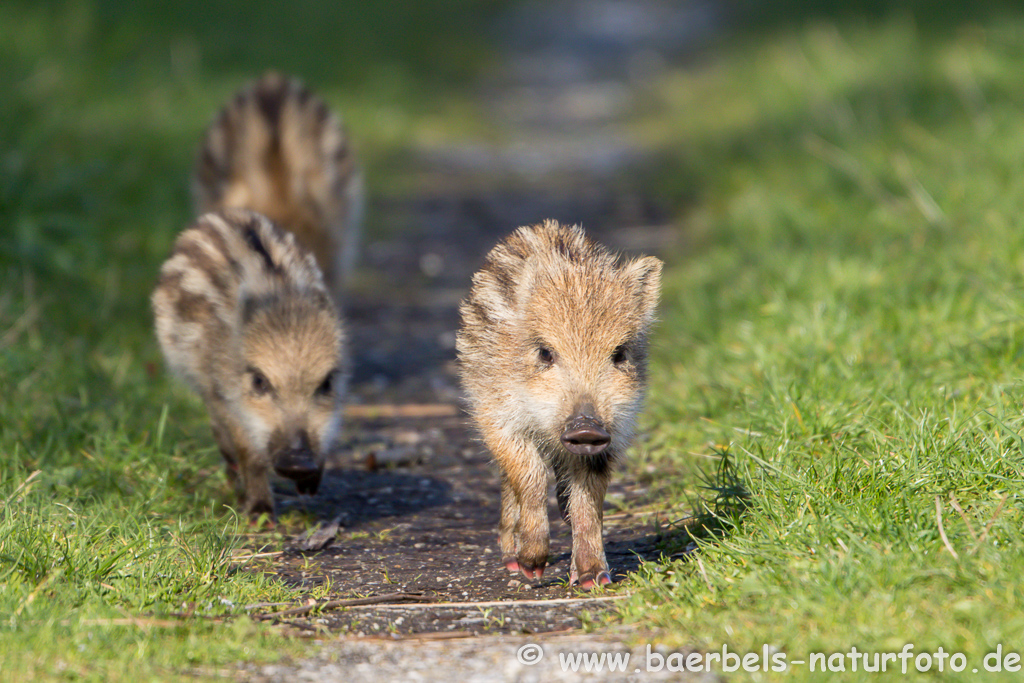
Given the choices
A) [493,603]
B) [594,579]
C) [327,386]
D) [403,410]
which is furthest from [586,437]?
[403,410]

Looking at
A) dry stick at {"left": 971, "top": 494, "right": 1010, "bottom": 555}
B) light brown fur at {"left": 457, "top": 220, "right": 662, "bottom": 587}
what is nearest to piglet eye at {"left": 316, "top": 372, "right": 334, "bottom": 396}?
light brown fur at {"left": 457, "top": 220, "right": 662, "bottom": 587}

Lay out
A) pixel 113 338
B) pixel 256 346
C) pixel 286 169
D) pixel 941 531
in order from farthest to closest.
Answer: pixel 286 169 < pixel 113 338 < pixel 256 346 < pixel 941 531

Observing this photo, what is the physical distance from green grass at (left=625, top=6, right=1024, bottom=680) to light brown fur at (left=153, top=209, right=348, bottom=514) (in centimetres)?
176

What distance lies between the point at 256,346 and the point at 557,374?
1749mm

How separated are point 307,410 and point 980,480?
2.97 m

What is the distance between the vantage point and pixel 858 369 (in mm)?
5398

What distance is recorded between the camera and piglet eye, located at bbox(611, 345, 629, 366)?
435 centimetres

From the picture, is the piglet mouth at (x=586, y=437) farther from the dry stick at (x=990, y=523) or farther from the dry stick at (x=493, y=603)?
the dry stick at (x=990, y=523)

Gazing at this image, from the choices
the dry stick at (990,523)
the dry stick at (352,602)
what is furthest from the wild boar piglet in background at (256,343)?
the dry stick at (990,523)

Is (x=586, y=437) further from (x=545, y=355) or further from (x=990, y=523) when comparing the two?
(x=990, y=523)

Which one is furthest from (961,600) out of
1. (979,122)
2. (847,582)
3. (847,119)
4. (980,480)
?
(847,119)

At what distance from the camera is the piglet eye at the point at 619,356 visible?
4350 millimetres

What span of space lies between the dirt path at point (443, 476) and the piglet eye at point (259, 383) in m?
0.62

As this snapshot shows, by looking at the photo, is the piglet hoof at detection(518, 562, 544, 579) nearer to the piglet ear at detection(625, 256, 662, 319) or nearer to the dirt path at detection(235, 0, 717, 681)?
the dirt path at detection(235, 0, 717, 681)
